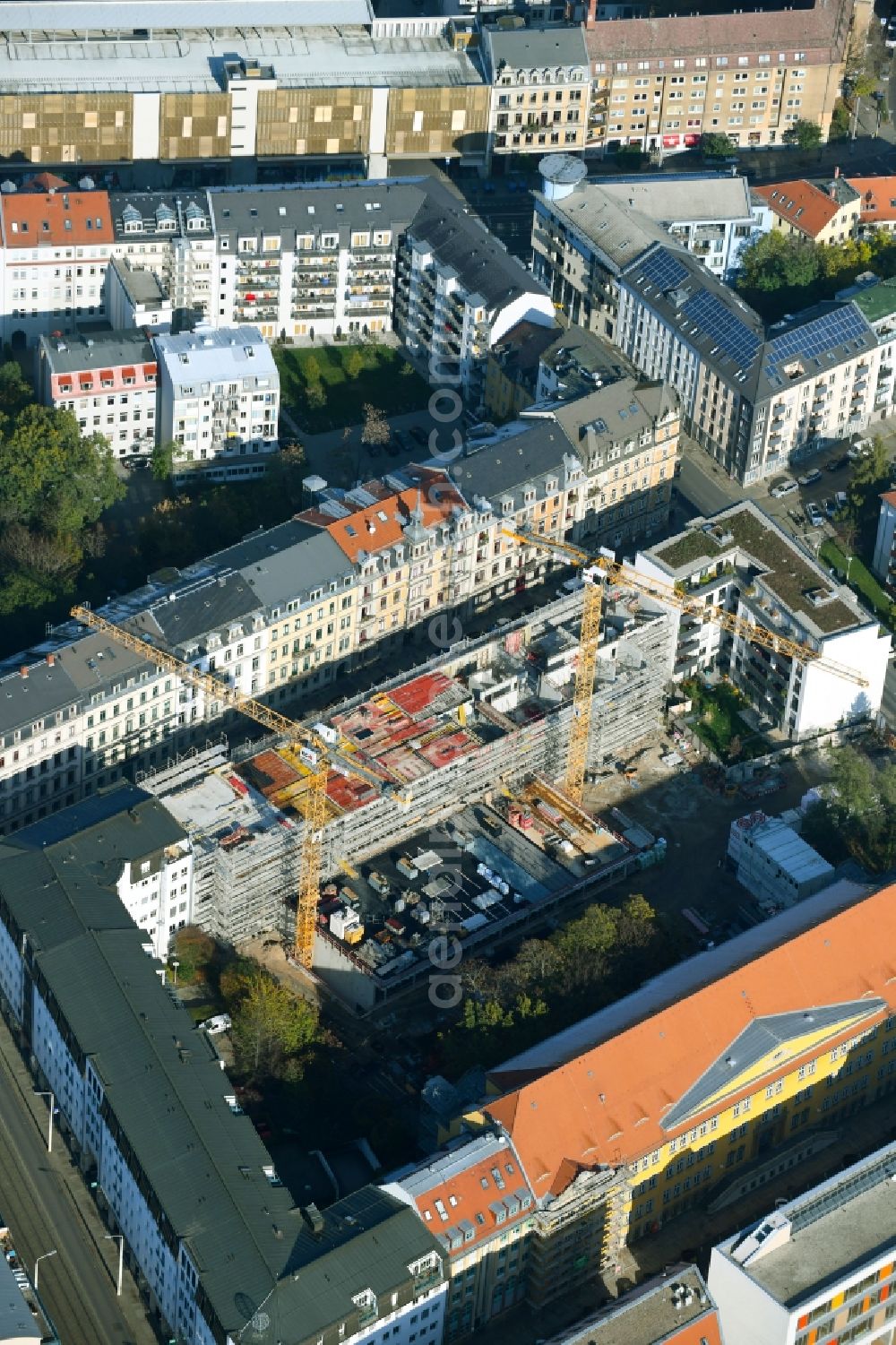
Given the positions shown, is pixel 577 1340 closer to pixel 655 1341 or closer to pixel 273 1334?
pixel 655 1341

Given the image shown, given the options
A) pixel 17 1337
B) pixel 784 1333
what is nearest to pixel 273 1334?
pixel 17 1337

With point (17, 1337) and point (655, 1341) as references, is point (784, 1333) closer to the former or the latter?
point (655, 1341)

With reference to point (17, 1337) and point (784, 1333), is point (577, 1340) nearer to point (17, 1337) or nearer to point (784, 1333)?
point (784, 1333)

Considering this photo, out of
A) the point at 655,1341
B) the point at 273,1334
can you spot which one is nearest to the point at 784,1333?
the point at 655,1341

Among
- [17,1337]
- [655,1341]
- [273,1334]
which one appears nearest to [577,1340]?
[655,1341]

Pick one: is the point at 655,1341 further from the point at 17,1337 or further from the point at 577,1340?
the point at 17,1337

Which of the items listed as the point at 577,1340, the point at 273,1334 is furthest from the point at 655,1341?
the point at 273,1334
